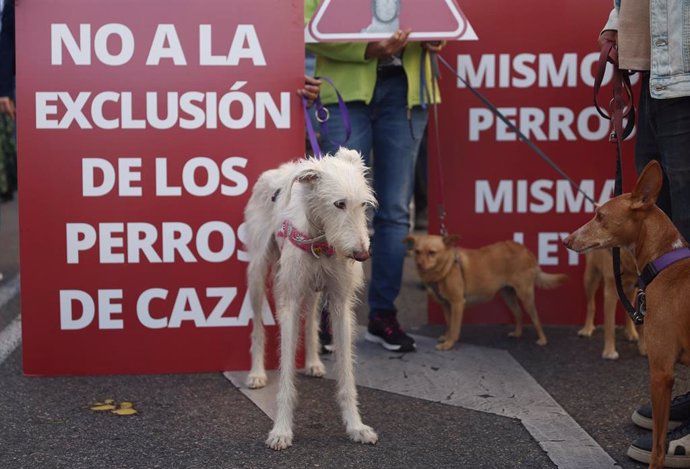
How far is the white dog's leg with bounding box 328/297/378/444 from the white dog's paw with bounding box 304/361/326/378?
75 cm

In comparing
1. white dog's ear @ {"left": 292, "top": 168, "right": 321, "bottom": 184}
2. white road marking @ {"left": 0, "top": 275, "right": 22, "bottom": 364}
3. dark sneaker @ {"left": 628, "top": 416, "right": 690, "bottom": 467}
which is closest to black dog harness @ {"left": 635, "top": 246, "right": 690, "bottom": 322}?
dark sneaker @ {"left": 628, "top": 416, "right": 690, "bottom": 467}

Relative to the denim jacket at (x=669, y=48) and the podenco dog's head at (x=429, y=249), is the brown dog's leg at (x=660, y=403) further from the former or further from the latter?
the podenco dog's head at (x=429, y=249)

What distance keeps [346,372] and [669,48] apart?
1856 millimetres

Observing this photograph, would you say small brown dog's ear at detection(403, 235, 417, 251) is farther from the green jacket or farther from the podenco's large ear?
the podenco's large ear

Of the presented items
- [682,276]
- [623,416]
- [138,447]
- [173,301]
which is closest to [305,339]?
[173,301]

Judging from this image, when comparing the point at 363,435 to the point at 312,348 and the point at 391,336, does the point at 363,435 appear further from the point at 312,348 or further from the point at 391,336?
the point at 391,336

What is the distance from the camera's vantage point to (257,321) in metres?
4.63

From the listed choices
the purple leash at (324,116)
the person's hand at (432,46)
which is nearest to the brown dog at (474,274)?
the purple leash at (324,116)

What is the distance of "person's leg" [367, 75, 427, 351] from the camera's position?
A: 516cm

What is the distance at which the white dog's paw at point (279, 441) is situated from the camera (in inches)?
148

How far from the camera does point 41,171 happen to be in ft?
15.2

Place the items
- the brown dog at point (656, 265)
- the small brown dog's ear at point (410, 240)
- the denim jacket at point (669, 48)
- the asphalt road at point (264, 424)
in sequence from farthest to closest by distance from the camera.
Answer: the small brown dog's ear at point (410, 240) → the asphalt road at point (264, 424) → the denim jacket at point (669, 48) → the brown dog at point (656, 265)

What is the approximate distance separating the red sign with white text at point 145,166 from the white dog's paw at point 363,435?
112cm

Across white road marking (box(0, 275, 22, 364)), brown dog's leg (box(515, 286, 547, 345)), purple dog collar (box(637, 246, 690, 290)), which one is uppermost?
purple dog collar (box(637, 246, 690, 290))
